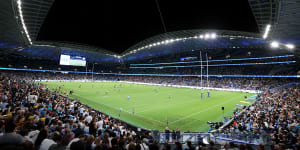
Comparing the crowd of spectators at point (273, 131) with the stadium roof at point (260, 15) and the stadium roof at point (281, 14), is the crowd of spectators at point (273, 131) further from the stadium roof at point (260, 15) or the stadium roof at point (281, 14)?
the stadium roof at point (260, 15)

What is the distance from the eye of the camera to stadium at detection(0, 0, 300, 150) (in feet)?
20.8

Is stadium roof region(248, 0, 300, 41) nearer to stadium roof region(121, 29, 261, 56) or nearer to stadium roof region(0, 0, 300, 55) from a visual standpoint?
stadium roof region(0, 0, 300, 55)

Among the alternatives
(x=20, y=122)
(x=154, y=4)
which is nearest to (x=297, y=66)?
(x=154, y=4)

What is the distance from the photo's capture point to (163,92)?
38.9 m

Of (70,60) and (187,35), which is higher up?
(187,35)

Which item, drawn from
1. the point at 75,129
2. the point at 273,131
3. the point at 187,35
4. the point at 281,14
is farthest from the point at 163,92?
the point at 75,129

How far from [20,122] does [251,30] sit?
41.8 m

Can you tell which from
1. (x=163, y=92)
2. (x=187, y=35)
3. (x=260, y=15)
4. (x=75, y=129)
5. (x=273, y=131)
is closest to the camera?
(x=75, y=129)

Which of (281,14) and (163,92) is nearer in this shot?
(281,14)

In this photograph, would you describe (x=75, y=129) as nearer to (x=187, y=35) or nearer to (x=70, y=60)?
(x=187, y=35)

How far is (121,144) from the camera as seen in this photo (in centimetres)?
414

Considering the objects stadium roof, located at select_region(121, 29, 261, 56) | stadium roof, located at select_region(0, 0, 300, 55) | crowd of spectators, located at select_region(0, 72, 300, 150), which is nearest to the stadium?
crowd of spectators, located at select_region(0, 72, 300, 150)

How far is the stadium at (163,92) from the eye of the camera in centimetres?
634

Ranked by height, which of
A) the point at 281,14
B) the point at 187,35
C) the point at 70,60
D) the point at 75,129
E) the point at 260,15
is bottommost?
the point at 75,129
